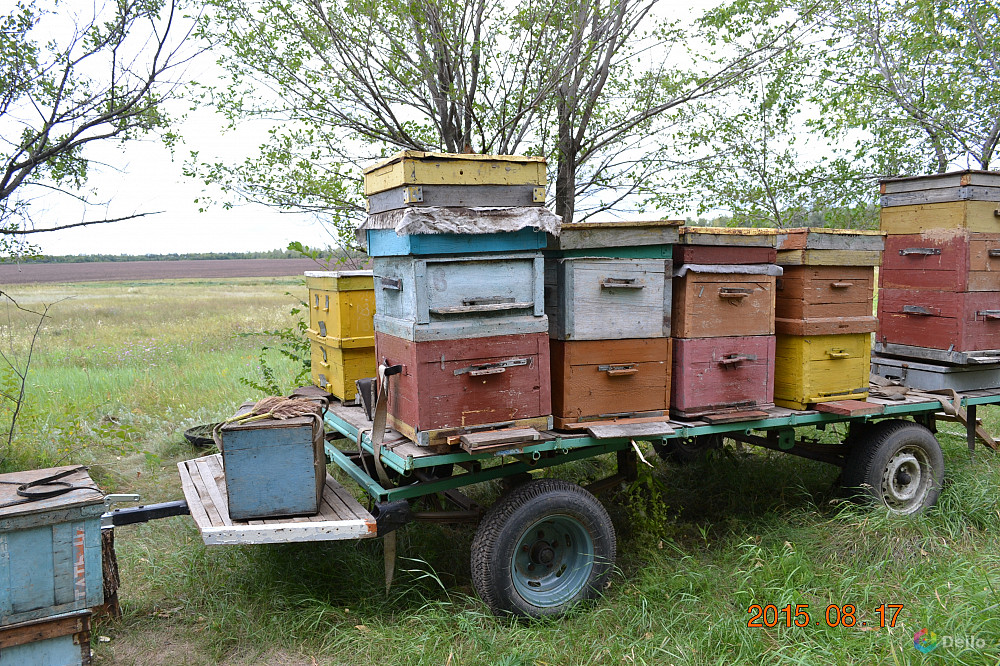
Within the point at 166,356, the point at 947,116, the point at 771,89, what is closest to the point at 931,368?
the point at 771,89

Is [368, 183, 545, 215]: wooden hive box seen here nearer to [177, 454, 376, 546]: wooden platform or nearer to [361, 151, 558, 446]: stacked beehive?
[361, 151, 558, 446]: stacked beehive

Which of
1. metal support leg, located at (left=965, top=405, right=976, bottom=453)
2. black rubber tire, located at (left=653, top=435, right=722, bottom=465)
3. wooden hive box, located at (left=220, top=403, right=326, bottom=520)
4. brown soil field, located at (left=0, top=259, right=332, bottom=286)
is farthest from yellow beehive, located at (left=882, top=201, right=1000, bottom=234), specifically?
brown soil field, located at (left=0, top=259, right=332, bottom=286)

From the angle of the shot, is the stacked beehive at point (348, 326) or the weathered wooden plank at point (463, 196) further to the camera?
the stacked beehive at point (348, 326)

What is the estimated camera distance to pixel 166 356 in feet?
37.8

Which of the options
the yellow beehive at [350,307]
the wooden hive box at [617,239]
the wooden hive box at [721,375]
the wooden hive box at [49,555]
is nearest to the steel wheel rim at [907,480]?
the wooden hive box at [721,375]

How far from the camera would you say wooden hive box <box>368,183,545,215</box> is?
3.40 metres

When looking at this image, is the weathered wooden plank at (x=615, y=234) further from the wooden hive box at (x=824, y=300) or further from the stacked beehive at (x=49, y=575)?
the stacked beehive at (x=49, y=575)

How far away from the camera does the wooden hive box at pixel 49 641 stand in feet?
10.2

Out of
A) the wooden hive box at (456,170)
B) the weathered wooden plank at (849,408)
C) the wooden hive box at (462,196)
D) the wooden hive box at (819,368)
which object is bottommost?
the weathered wooden plank at (849,408)

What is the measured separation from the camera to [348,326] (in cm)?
471

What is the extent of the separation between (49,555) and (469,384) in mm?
2263

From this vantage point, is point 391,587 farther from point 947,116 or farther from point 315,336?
point 947,116

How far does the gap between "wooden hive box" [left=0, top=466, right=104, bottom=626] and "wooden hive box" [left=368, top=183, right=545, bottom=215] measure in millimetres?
2209

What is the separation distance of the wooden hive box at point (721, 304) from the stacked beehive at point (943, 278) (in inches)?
77.2
